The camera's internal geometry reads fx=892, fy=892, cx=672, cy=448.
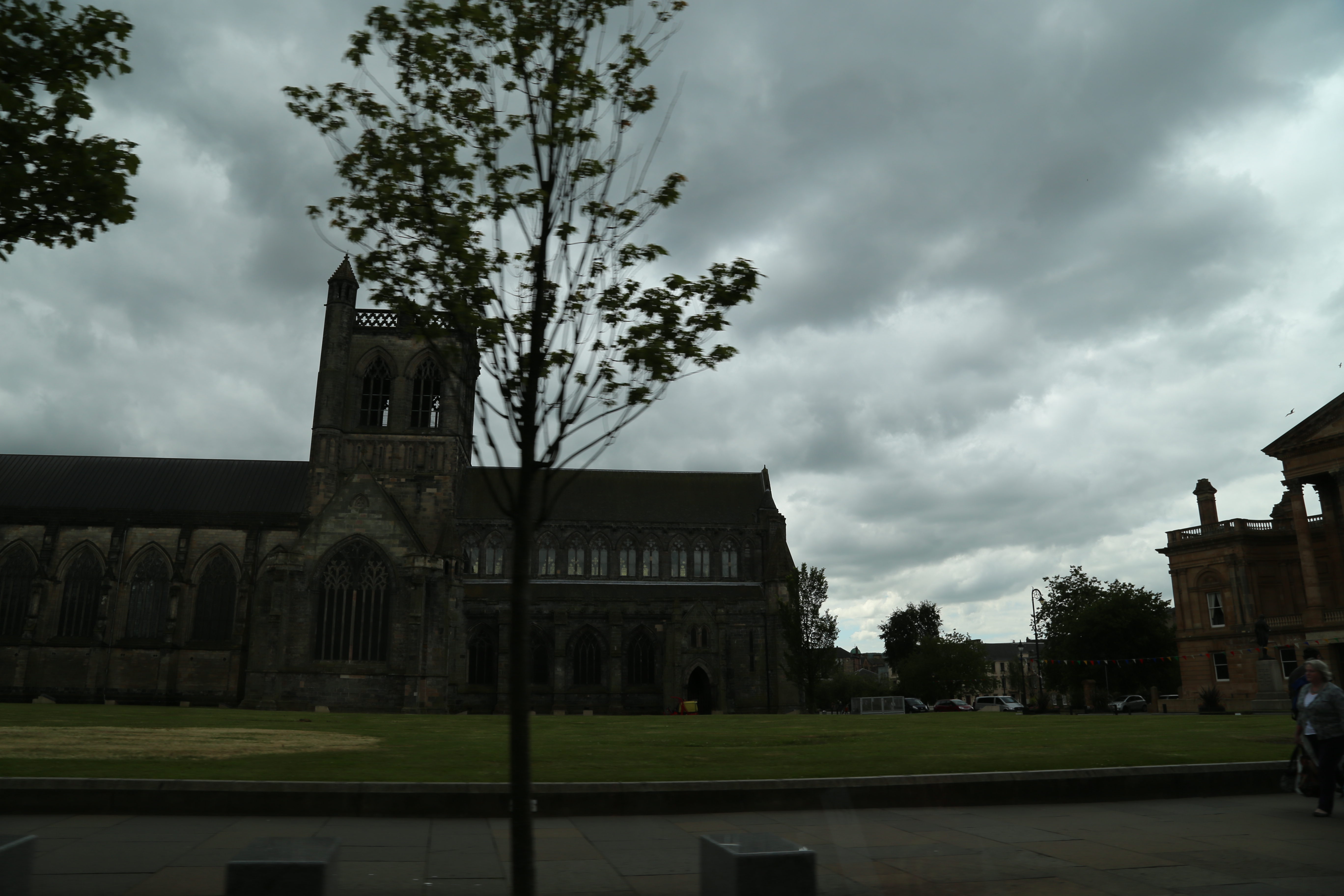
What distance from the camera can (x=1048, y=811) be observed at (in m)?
11.5

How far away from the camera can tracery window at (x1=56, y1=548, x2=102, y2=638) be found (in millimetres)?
52438

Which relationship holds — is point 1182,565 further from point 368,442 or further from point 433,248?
point 433,248

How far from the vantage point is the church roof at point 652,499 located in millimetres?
65250

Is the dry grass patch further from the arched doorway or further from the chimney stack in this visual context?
the chimney stack

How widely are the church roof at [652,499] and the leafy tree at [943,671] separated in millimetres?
33558

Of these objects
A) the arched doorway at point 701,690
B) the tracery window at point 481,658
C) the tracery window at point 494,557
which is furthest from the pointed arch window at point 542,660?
the arched doorway at point 701,690

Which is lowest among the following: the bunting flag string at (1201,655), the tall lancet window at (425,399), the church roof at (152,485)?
the bunting flag string at (1201,655)

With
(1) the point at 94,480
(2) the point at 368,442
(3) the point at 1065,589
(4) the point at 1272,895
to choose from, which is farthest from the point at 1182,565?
(1) the point at 94,480

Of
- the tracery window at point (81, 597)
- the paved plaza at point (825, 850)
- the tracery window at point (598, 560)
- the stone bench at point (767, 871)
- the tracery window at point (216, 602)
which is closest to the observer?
the stone bench at point (767, 871)

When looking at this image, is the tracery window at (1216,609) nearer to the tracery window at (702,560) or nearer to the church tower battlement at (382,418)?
the tracery window at (702,560)

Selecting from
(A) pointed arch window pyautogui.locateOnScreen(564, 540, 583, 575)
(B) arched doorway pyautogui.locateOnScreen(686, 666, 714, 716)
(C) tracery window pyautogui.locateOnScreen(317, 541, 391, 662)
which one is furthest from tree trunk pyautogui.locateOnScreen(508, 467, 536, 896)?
(A) pointed arch window pyautogui.locateOnScreen(564, 540, 583, 575)

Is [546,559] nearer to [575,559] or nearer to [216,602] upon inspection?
[575,559]

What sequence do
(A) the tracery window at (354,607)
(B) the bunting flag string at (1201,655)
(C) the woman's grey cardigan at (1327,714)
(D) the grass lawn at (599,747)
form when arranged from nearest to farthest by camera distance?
(C) the woman's grey cardigan at (1327,714), (D) the grass lawn at (599,747), (A) the tracery window at (354,607), (B) the bunting flag string at (1201,655)

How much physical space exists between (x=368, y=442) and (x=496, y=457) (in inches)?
1984
